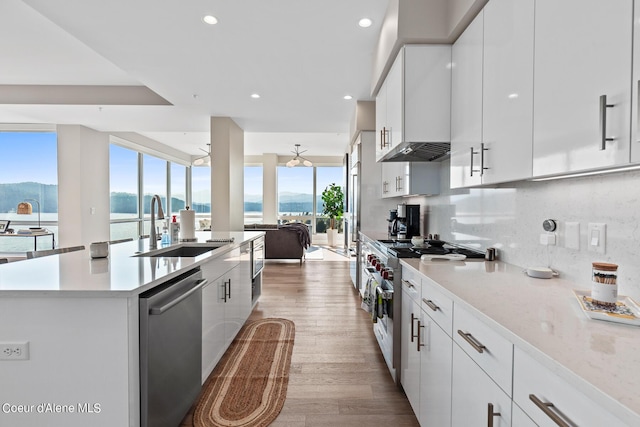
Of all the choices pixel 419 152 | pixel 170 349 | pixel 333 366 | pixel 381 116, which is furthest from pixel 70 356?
pixel 381 116

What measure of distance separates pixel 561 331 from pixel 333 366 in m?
1.94

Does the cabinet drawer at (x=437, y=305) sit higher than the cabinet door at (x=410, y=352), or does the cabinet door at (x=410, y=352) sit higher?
the cabinet drawer at (x=437, y=305)

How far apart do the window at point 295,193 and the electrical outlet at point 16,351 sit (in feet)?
30.3

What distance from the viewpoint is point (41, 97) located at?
182 inches

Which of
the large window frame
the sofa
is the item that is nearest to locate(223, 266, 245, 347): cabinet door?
the sofa

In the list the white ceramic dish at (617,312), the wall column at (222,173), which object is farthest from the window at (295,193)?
the white ceramic dish at (617,312)

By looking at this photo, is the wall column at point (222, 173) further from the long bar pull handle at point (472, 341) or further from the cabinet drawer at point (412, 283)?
the long bar pull handle at point (472, 341)

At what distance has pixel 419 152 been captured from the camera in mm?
2740

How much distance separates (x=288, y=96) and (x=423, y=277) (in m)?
3.36

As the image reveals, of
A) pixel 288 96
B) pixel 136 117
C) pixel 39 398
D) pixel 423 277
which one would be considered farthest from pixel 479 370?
pixel 136 117

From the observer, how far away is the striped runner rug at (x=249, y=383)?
76.7 inches

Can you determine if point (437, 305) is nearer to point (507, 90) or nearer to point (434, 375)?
point (434, 375)

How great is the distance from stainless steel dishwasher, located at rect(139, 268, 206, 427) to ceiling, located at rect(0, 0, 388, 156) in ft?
6.74

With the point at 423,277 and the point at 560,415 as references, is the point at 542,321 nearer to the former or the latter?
the point at 560,415
